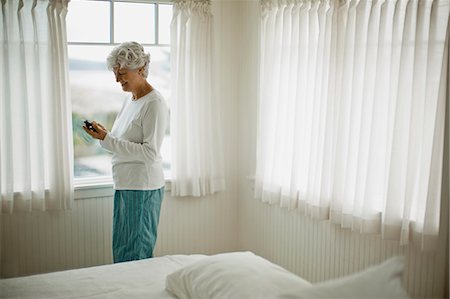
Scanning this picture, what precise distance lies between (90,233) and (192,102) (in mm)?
1205

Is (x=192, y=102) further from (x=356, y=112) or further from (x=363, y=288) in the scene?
(x=363, y=288)

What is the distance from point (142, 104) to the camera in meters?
3.55

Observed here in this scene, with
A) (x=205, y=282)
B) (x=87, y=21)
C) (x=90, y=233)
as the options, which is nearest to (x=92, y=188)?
(x=90, y=233)

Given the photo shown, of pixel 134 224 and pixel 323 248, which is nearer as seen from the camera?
pixel 134 224

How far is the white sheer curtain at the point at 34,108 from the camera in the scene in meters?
3.70

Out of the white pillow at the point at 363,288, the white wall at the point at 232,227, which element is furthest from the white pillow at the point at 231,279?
the white wall at the point at 232,227

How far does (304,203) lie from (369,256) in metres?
0.59

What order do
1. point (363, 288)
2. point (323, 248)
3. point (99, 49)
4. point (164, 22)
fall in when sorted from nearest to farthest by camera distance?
point (363, 288) → point (323, 248) → point (99, 49) → point (164, 22)

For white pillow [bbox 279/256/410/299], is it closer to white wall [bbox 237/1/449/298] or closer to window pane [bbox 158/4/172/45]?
white wall [bbox 237/1/449/298]

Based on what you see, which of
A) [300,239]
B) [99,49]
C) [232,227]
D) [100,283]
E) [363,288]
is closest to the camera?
[363,288]

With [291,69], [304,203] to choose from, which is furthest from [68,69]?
[304,203]

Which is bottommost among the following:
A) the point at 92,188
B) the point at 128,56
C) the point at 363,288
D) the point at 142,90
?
the point at 92,188

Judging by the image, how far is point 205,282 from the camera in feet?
7.97

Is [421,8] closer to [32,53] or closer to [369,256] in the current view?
[369,256]
